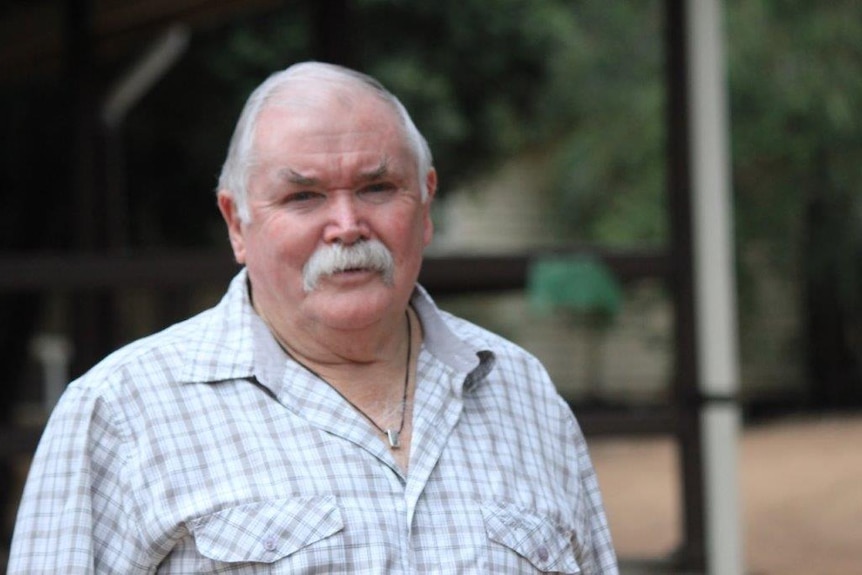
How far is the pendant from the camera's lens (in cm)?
218

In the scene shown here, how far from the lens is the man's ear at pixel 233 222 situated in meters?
2.25

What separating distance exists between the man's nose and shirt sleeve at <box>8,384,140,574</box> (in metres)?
0.41

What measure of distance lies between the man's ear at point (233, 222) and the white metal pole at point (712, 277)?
326cm

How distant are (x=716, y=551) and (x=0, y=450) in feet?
8.33

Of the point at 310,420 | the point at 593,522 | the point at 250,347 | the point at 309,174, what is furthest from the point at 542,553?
the point at 309,174

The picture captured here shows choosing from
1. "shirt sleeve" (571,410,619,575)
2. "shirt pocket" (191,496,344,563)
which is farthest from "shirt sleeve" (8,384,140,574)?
"shirt sleeve" (571,410,619,575)

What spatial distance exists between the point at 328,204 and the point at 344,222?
4cm

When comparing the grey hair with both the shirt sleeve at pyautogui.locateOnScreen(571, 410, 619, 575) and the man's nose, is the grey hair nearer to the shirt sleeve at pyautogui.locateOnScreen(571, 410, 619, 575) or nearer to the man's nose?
the man's nose

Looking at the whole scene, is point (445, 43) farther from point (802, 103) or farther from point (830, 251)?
point (830, 251)

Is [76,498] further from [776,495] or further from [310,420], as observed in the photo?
[776,495]

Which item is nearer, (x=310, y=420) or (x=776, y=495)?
(x=310, y=420)

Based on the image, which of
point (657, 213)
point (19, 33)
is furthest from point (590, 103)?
point (19, 33)

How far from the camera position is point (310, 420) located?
212 centimetres

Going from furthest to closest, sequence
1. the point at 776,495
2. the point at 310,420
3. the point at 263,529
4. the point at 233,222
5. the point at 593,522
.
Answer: the point at 776,495, the point at 593,522, the point at 233,222, the point at 310,420, the point at 263,529
